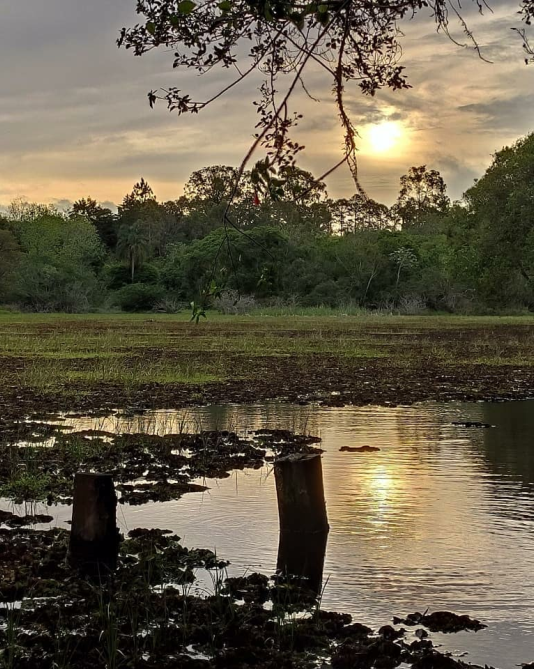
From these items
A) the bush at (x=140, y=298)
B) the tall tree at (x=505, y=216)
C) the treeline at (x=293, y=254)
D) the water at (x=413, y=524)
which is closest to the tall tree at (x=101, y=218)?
the treeline at (x=293, y=254)

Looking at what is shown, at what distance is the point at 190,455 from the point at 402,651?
19.9 feet

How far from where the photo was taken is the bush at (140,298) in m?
85.0

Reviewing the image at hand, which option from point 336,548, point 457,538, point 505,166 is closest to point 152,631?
point 336,548

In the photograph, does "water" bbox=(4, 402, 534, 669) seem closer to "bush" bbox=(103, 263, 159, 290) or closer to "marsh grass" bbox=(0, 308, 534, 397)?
"marsh grass" bbox=(0, 308, 534, 397)

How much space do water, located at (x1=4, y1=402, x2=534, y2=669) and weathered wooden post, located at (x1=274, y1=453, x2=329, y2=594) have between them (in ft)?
0.37

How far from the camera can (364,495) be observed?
29.6ft

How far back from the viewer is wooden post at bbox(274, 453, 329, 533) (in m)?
7.30

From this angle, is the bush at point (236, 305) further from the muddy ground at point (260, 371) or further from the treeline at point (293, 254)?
the muddy ground at point (260, 371)

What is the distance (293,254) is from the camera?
87438 mm

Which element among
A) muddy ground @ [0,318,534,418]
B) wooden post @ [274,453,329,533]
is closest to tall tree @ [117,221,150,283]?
muddy ground @ [0,318,534,418]

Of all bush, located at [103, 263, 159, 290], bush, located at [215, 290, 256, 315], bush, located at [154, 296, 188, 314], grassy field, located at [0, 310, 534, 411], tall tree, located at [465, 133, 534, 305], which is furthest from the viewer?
bush, located at [103, 263, 159, 290]

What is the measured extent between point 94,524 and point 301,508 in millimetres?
1600

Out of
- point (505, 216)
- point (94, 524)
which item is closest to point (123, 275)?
point (505, 216)

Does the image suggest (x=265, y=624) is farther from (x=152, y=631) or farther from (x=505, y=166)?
(x=505, y=166)
